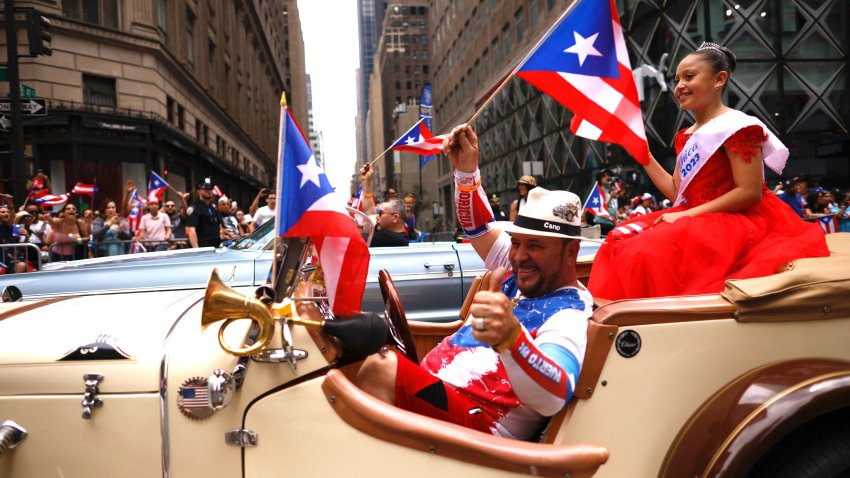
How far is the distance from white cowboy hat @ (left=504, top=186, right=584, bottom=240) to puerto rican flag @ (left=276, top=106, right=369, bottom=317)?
0.63 meters

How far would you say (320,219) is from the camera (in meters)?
1.89

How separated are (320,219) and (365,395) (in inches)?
23.5

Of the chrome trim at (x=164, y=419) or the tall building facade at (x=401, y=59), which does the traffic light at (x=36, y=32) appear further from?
the tall building facade at (x=401, y=59)

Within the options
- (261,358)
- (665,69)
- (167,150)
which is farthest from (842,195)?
(167,150)

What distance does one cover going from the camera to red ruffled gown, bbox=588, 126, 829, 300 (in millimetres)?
2543

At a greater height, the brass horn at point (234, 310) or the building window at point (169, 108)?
the building window at point (169, 108)

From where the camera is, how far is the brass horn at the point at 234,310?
1.68 m

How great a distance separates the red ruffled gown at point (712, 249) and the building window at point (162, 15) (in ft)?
81.2

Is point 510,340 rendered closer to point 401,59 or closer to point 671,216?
point 671,216

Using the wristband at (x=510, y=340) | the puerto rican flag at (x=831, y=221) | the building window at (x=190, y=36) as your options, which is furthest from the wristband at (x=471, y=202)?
the building window at (x=190, y=36)

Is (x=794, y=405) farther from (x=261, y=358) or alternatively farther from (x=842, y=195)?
(x=842, y=195)

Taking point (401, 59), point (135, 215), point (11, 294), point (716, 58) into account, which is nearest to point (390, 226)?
point (11, 294)

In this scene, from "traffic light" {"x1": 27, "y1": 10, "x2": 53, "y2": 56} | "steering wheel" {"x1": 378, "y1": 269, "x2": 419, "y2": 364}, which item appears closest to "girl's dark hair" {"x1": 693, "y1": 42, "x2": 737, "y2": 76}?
"steering wheel" {"x1": 378, "y1": 269, "x2": 419, "y2": 364}

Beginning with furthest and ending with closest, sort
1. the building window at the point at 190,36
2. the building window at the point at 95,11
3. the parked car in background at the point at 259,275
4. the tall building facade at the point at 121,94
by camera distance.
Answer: the building window at the point at 190,36, the building window at the point at 95,11, the tall building facade at the point at 121,94, the parked car in background at the point at 259,275
